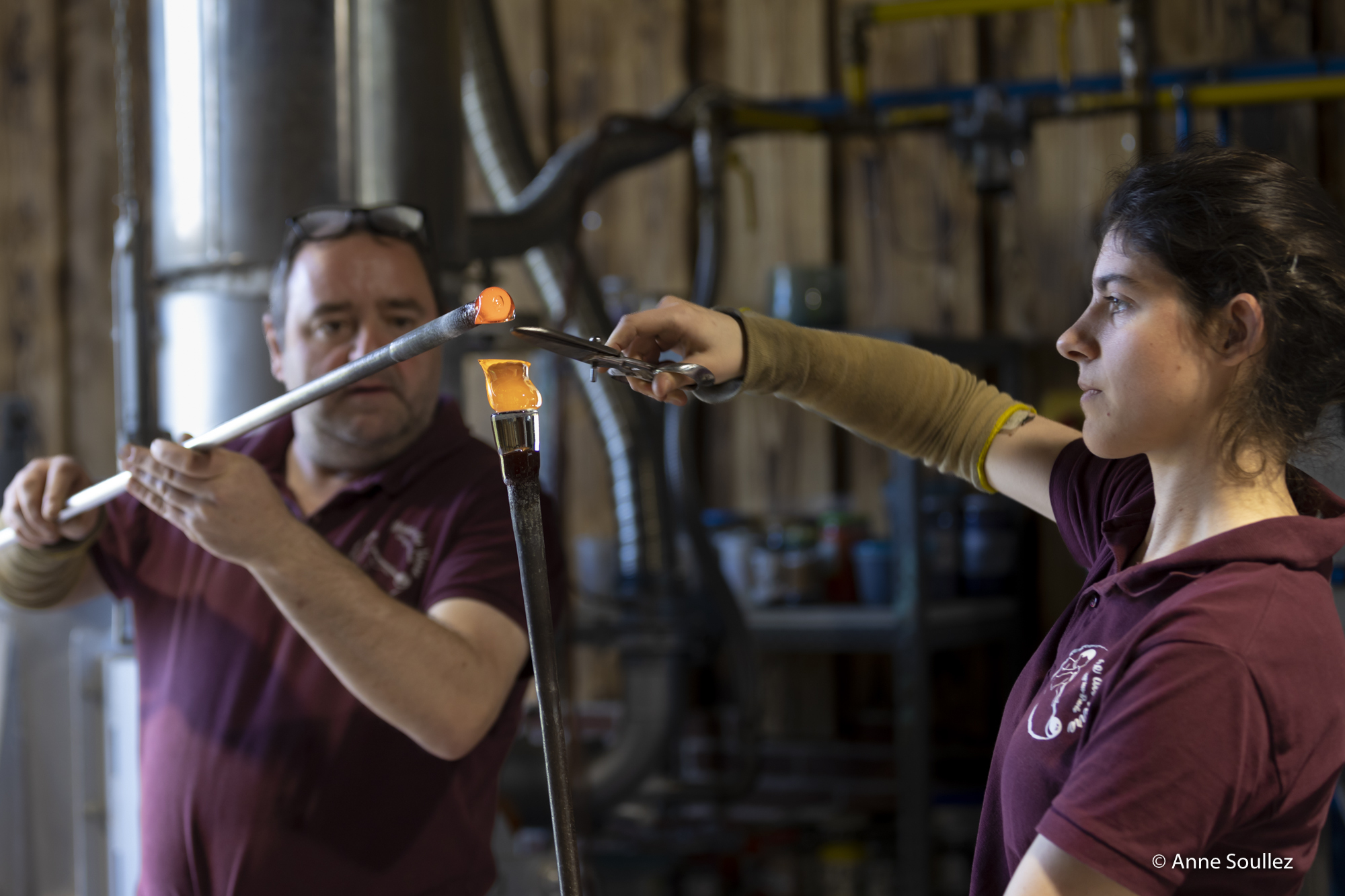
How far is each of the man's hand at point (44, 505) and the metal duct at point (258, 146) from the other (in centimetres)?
31

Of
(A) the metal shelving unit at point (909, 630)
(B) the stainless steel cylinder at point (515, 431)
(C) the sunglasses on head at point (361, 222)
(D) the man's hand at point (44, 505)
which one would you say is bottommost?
(A) the metal shelving unit at point (909, 630)

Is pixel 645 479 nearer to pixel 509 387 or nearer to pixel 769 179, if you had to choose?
pixel 769 179

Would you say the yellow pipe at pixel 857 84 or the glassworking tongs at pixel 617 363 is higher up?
the yellow pipe at pixel 857 84

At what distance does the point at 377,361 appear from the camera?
0.86 metres

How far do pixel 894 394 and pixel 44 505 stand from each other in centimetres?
89

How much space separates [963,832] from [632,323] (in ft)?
6.36

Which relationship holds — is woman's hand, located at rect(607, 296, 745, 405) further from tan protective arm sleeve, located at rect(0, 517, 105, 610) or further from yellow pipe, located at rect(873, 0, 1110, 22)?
yellow pipe, located at rect(873, 0, 1110, 22)

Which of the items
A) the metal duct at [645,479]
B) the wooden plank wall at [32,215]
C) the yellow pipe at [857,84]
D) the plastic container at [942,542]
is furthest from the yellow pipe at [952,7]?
the wooden plank wall at [32,215]

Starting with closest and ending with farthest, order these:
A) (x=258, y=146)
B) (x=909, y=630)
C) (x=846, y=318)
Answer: (x=258, y=146) < (x=909, y=630) < (x=846, y=318)

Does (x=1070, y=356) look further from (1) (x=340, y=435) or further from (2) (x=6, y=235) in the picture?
(2) (x=6, y=235)

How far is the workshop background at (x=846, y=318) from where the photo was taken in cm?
258

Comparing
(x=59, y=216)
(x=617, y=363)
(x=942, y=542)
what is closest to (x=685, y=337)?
(x=617, y=363)

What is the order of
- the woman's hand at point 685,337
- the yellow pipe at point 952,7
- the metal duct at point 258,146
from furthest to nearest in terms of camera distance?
the yellow pipe at point 952,7 < the metal duct at point 258,146 < the woman's hand at point 685,337

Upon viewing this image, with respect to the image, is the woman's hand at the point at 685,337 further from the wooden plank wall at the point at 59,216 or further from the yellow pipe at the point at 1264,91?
the wooden plank wall at the point at 59,216
